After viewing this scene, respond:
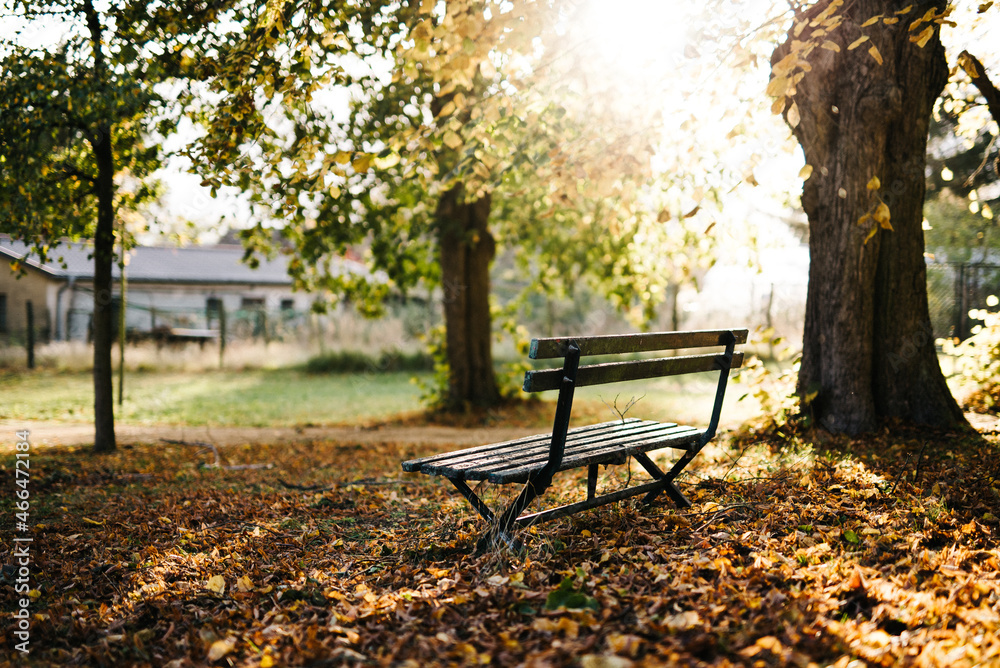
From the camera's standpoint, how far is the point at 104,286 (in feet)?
23.8

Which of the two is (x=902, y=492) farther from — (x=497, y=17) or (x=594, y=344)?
(x=497, y=17)

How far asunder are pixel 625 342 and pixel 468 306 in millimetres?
7536

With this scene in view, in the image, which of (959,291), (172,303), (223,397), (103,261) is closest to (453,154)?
(103,261)

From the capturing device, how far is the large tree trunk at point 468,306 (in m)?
10.9

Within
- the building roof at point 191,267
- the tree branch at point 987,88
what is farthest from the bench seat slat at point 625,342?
the building roof at point 191,267

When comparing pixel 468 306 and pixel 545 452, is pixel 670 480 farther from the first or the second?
pixel 468 306

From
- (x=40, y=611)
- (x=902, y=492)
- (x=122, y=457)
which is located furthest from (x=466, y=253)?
(x=40, y=611)

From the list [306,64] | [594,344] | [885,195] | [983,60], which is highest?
[983,60]

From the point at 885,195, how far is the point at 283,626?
18.0 ft

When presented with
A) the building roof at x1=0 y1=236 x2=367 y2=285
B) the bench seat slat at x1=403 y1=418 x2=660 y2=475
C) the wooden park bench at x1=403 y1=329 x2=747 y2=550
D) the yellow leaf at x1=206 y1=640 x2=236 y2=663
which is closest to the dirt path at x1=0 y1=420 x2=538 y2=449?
the bench seat slat at x1=403 y1=418 x2=660 y2=475

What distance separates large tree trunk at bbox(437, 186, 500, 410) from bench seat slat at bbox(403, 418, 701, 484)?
6.76 m

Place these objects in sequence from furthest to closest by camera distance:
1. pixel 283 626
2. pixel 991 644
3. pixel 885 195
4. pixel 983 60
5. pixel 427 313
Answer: pixel 427 313
pixel 983 60
pixel 885 195
pixel 283 626
pixel 991 644

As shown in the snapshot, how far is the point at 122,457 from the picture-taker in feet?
24.4

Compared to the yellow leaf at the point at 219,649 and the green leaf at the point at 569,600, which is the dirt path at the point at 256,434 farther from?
the yellow leaf at the point at 219,649
